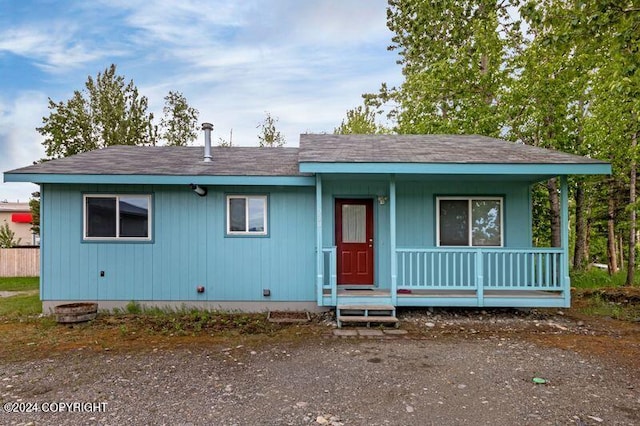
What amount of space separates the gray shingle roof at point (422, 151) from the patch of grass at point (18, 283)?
969cm

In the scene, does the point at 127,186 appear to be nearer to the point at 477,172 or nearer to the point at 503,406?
the point at 477,172

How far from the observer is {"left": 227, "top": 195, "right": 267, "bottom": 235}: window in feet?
Result: 22.7

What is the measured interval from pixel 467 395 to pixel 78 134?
62.0ft

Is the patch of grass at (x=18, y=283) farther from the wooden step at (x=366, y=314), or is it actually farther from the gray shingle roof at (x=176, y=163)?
the wooden step at (x=366, y=314)

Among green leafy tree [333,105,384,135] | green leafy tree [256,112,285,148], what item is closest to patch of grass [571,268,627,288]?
green leafy tree [333,105,384,135]

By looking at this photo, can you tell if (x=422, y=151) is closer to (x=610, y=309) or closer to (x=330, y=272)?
(x=330, y=272)

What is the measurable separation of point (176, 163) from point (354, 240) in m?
3.97

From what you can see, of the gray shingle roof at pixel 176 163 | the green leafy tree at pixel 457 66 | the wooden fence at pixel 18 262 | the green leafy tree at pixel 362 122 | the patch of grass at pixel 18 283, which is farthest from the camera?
the green leafy tree at pixel 362 122

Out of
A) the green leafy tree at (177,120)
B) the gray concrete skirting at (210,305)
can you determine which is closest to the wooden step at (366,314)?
the gray concrete skirting at (210,305)

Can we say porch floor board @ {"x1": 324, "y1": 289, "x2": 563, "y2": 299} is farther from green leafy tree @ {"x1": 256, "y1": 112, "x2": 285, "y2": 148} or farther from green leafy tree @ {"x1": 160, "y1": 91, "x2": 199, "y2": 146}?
green leafy tree @ {"x1": 256, "y1": 112, "x2": 285, "y2": 148}

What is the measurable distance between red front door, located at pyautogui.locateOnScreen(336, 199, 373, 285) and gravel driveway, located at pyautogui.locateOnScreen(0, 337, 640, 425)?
7.70ft

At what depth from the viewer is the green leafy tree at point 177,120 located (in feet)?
65.1

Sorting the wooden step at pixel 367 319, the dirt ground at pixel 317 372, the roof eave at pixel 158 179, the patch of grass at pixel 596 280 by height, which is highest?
the roof eave at pixel 158 179

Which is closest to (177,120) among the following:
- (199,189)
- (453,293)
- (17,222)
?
(17,222)
